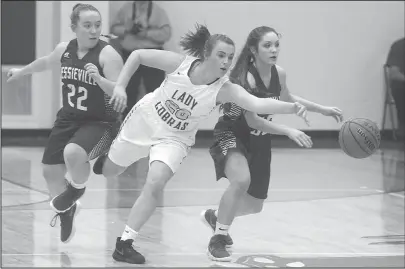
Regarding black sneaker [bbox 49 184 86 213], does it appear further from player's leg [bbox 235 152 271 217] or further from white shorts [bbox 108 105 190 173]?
player's leg [bbox 235 152 271 217]

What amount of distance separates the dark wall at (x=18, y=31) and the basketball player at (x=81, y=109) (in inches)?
242

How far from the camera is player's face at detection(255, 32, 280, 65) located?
6.27 meters

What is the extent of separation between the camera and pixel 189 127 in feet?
20.3

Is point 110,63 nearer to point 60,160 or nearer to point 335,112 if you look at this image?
point 60,160

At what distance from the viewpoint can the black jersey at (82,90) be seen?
6426mm

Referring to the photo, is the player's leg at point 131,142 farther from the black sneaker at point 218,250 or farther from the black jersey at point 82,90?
the black sneaker at point 218,250

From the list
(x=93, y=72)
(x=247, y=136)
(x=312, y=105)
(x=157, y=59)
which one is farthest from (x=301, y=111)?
(x=93, y=72)

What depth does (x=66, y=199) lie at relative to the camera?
661 cm

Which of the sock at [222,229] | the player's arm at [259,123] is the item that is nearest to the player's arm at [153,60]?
the player's arm at [259,123]

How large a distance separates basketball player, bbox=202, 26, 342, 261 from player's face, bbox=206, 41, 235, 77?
285 mm

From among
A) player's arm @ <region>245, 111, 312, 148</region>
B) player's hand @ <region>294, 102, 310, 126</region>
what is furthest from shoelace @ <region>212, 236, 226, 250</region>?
player's hand @ <region>294, 102, 310, 126</region>

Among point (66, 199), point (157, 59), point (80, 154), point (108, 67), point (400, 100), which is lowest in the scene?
point (400, 100)

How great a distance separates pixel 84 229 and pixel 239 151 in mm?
1637

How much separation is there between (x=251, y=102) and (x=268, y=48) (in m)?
0.57
